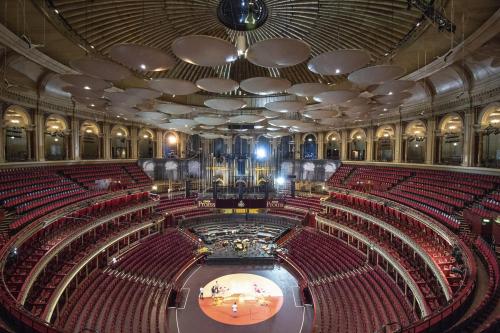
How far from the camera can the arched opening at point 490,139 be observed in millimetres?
14320

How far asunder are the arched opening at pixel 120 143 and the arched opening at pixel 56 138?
14.6ft

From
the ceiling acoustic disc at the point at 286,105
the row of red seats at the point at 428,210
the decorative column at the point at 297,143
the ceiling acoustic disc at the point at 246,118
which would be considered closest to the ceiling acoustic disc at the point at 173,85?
the ceiling acoustic disc at the point at 286,105

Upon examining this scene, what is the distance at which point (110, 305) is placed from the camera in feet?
40.7

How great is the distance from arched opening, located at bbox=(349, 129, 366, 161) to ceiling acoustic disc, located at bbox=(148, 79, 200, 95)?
21165 mm

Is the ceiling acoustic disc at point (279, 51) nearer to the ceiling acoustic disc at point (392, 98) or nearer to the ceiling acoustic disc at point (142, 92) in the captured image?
the ceiling acoustic disc at point (142, 92)

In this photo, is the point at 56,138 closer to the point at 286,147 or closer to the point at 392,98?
the point at 286,147

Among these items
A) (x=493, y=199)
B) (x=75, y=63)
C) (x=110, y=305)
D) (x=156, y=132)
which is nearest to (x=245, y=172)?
(x=156, y=132)

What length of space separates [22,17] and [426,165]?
2328 centimetres

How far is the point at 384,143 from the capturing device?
2480 cm

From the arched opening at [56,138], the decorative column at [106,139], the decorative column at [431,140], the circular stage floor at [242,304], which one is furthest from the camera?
the decorative column at [106,139]

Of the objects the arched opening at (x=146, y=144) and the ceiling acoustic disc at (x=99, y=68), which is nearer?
the ceiling acoustic disc at (x=99, y=68)

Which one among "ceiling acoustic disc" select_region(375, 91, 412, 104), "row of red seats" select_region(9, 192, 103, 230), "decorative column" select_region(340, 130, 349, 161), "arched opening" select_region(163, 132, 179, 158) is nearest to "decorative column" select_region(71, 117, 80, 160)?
"row of red seats" select_region(9, 192, 103, 230)

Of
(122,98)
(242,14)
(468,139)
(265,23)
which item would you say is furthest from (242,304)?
(468,139)

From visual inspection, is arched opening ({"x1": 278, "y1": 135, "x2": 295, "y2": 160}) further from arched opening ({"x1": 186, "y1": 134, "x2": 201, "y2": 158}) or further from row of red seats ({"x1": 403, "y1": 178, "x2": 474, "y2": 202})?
row of red seats ({"x1": 403, "y1": 178, "x2": 474, "y2": 202})
